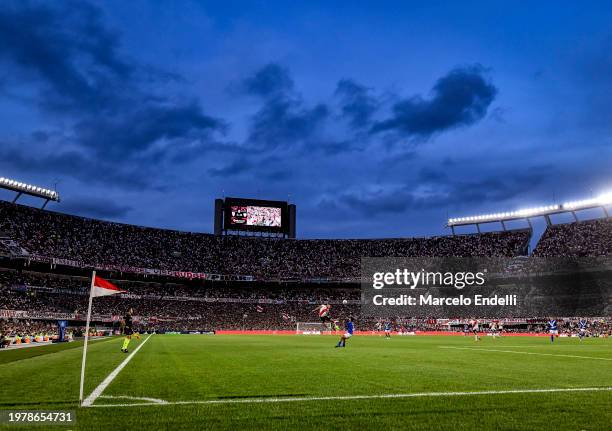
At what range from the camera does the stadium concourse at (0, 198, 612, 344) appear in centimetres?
6975

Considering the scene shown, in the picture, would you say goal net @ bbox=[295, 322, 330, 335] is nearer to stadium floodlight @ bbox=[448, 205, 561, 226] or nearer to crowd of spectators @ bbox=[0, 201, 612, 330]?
crowd of spectators @ bbox=[0, 201, 612, 330]

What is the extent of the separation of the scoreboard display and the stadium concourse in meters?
6.54

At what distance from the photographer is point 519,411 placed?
305 inches

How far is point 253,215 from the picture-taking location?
94.3 m

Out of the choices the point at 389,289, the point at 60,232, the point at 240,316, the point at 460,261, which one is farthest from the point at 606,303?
the point at 60,232

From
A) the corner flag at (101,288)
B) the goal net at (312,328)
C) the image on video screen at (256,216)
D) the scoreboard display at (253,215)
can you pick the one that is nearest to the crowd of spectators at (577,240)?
the goal net at (312,328)

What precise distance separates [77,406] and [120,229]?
280ft

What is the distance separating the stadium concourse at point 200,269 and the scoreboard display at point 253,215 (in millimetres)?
6536

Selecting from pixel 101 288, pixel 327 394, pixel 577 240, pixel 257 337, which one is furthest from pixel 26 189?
pixel 577 240

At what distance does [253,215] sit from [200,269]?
46.0 feet

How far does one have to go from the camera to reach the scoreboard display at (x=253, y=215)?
93.9 m

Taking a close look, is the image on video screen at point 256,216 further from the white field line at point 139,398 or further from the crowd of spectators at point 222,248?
the white field line at point 139,398

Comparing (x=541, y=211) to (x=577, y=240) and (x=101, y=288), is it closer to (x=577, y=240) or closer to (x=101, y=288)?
(x=577, y=240)

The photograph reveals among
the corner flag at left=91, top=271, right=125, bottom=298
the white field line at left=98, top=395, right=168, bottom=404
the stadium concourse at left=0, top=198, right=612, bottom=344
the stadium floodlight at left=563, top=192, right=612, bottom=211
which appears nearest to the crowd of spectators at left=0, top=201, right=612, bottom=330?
the stadium concourse at left=0, top=198, right=612, bottom=344
